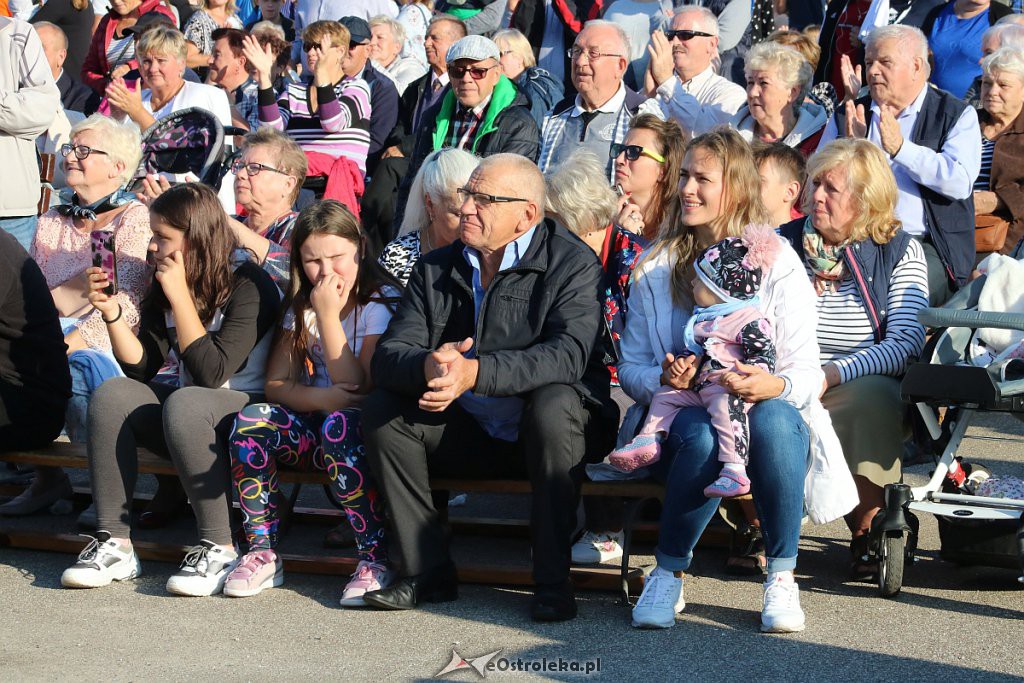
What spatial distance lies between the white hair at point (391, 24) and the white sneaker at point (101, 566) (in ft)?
20.7

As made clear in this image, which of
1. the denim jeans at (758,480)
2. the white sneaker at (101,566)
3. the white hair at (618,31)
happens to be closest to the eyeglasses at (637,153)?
the white hair at (618,31)

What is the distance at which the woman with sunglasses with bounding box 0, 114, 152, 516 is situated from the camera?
580 centimetres

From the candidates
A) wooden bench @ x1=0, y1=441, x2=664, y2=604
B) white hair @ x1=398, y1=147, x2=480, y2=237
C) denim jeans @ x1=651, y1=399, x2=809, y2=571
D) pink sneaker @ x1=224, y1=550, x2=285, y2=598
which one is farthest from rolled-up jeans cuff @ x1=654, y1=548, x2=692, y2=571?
white hair @ x1=398, y1=147, x2=480, y2=237

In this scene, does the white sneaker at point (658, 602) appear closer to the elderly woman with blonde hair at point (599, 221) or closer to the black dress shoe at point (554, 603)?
the black dress shoe at point (554, 603)

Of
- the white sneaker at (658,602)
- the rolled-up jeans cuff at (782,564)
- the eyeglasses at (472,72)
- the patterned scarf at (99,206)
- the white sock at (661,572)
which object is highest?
the eyeglasses at (472,72)

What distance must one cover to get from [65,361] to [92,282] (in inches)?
24.3

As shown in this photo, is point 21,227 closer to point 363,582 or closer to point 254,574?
point 254,574

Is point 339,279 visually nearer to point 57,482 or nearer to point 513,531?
point 513,531

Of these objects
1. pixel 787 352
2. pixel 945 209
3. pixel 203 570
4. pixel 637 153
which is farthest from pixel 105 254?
pixel 945 209

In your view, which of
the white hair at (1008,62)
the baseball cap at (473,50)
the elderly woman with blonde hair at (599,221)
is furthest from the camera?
the baseball cap at (473,50)

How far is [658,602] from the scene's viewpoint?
14.2ft

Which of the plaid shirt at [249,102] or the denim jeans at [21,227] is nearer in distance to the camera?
→ the denim jeans at [21,227]

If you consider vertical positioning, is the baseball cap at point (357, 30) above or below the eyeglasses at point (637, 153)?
above

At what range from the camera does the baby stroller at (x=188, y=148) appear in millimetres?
7426
